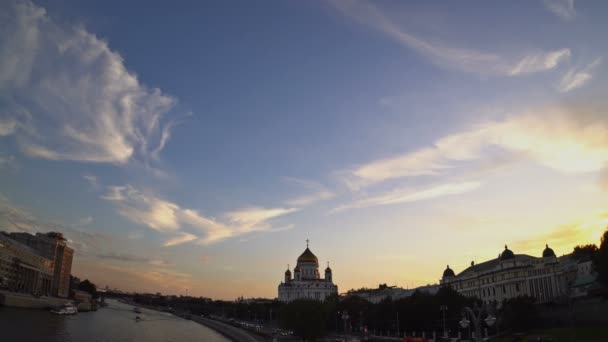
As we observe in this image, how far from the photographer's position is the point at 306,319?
3634 inches

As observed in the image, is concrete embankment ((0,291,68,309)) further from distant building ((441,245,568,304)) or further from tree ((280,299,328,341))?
distant building ((441,245,568,304))

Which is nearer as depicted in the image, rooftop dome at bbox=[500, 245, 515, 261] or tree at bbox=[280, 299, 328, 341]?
tree at bbox=[280, 299, 328, 341]

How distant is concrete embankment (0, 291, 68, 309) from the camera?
429 ft

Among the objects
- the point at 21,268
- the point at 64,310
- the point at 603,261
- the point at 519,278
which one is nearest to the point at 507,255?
the point at 519,278

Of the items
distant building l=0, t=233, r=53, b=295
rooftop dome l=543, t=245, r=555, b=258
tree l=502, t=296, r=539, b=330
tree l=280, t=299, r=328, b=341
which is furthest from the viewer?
distant building l=0, t=233, r=53, b=295

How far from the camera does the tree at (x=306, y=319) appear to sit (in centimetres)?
9225

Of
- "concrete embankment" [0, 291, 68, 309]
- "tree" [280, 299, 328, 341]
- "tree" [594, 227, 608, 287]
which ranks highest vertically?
"tree" [594, 227, 608, 287]

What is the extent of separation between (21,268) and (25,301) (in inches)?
1193

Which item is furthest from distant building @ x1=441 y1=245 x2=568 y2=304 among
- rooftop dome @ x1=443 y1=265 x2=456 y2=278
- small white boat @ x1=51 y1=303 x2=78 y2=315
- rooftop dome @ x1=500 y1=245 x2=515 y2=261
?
small white boat @ x1=51 y1=303 x2=78 y2=315

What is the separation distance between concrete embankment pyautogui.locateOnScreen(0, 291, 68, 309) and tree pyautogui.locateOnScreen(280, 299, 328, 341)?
79.8 meters

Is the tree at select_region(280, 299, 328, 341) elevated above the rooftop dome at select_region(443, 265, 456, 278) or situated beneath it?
situated beneath

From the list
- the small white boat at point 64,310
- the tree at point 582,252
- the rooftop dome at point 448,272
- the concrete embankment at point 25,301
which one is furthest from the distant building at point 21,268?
the tree at point 582,252

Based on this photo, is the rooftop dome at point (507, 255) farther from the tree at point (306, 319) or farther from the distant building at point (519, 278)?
the tree at point (306, 319)

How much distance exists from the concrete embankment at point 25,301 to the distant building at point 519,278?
11992 centimetres
